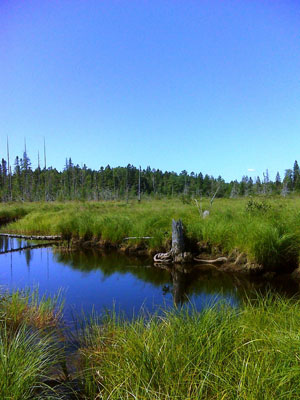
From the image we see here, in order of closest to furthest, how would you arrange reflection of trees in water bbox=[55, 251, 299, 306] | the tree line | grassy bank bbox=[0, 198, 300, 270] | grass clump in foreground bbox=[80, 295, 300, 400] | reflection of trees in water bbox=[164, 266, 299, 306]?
grass clump in foreground bbox=[80, 295, 300, 400]
reflection of trees in water bbox=[164, 266, 299, 306]
reflection of trees in water bbox=[55, 251, 299, 306]
grassy bank bbox=[0, 198, 300, 270]
the tree line

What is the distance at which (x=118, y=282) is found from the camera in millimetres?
8156

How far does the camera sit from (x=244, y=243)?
8.59 metres

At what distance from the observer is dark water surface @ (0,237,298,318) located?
21.1ft

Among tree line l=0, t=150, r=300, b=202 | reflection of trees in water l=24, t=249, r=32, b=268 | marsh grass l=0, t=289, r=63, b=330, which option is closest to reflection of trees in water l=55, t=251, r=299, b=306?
reflection of trees in water l=24, t=249, r=32, b=268

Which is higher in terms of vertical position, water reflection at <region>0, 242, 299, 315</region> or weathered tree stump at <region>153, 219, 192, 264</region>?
weathered tree stump at <region>153, 219, 192, 264</region>

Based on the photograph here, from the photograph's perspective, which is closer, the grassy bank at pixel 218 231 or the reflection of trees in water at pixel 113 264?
the grassy bank at pixel 218 231

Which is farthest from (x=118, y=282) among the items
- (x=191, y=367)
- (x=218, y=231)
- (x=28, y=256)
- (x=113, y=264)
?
(x=191, y=367)

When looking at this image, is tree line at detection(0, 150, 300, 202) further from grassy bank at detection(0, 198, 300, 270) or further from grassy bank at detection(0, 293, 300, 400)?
grassy bank at detection(0, 293, 300, 400)

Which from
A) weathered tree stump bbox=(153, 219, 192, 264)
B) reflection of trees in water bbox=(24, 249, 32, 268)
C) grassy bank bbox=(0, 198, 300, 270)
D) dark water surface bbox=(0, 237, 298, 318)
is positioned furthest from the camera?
reflection of trees in water bbox=(24, 249, 32, 268)

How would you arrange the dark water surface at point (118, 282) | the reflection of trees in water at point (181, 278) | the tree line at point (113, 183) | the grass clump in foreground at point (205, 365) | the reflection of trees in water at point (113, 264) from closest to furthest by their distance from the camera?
the grass clump in foreground at point (205, 365) < the dark water surface at point (118, 282) < the reflection of trees in water at point (181, 278) < the reflection of trees in water at point (113, 264) < the tree line at point (113, 183)

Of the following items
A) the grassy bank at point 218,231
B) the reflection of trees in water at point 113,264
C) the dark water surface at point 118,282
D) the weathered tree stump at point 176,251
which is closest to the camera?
the dark water surface at point 118,282

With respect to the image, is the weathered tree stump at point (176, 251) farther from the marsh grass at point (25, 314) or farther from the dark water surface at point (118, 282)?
the marsh grass at point (25, 314)

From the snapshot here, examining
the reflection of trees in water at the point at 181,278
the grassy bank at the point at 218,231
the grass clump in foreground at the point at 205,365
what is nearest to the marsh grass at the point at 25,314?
the grass clump in foreground at the point at 205,365

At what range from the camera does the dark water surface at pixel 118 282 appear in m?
6.42
